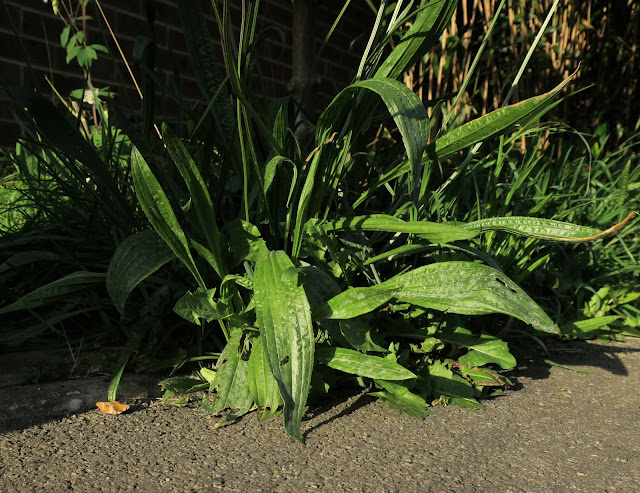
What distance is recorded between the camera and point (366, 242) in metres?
1.76

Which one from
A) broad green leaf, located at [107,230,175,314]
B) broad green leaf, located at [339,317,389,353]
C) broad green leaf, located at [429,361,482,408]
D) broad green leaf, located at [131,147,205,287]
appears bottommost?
broad green leaf, located at [429,361,482,408]

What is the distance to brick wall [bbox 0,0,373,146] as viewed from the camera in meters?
3.25

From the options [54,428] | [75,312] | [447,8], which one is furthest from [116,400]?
[447,8]

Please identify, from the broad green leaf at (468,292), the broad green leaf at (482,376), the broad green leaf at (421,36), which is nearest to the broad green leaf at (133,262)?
the broad green leaf at (468,292)

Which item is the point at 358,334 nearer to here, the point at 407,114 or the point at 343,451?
the point at 343,451

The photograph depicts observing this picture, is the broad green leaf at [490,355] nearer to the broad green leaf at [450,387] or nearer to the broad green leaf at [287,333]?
the broad green leaf at [450,387]

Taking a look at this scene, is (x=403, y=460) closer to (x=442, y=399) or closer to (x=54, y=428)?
(x=442, y=399)

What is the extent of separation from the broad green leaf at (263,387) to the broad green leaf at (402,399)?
25 centimetres

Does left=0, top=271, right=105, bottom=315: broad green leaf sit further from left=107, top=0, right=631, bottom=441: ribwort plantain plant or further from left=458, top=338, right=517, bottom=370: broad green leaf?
left=458, top=338, right=517, bottom=370: broad green leaf

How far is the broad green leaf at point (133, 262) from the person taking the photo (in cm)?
141

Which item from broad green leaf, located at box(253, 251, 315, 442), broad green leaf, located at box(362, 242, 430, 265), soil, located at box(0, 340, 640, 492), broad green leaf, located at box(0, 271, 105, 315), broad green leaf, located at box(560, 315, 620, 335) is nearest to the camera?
soil, located at box(0, 340, 640, 492)

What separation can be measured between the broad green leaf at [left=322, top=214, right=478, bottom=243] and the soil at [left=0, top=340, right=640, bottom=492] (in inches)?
16.4

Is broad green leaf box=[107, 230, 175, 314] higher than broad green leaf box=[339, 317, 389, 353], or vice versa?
broad green leaf box=[107, 230, 175, 314]

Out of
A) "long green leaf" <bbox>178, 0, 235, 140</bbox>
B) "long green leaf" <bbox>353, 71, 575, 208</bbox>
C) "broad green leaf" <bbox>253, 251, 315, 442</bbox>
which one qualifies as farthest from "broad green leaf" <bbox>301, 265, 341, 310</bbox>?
"long green leaf" <bbox>178, 0, 235, 140</bbox>
